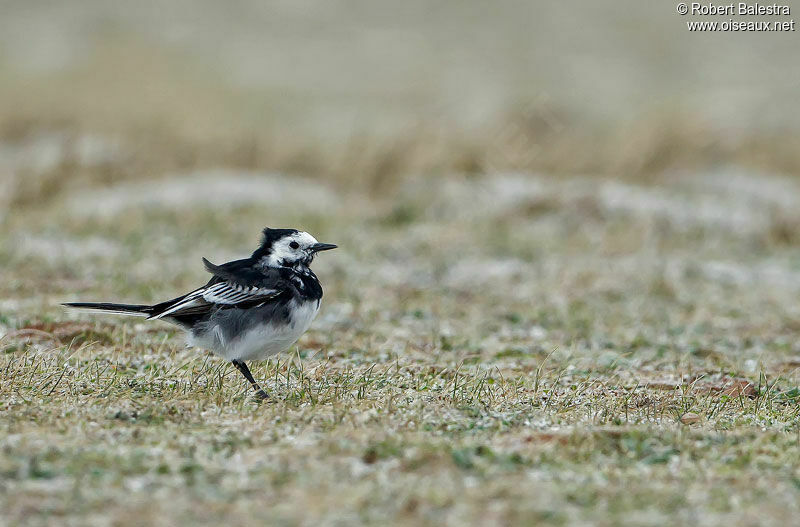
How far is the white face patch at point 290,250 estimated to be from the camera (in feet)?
20.7

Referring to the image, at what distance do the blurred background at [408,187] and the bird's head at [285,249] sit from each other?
8.52ft

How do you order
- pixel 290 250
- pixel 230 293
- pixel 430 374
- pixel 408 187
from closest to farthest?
pixel 230 293 < pixel 290 250 < pixel 430 374 < pixel 408 187

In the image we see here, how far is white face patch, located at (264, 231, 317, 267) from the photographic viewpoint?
6.30 meters

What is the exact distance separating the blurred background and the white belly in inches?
114

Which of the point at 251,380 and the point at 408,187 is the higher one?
the point at 408,187

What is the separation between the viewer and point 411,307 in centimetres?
957

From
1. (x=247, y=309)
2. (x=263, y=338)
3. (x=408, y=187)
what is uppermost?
(x=408, y=187)

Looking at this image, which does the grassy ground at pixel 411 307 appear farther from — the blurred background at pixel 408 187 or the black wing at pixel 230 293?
the black wing at pixel 230 293

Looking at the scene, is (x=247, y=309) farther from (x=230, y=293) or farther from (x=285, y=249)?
(x=285, y=249)

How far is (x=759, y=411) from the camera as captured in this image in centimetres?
589

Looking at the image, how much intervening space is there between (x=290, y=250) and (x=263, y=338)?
2.29 feet

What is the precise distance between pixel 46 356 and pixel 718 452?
405 centimetres

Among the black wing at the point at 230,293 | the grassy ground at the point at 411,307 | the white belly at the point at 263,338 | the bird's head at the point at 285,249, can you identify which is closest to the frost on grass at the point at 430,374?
the grassy ground at the point at 411,307

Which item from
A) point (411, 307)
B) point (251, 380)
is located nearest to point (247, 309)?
point (251, 380)
